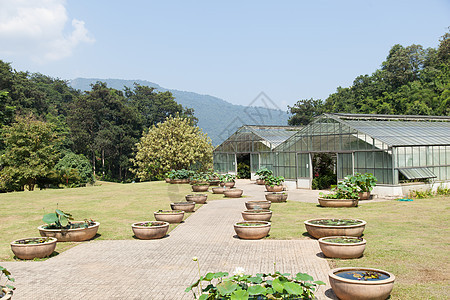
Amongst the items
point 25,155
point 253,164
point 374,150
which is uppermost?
point 25,155

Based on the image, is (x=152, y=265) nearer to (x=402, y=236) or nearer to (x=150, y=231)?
(x=150, y=231)

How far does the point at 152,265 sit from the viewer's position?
10703mm

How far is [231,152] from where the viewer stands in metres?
46.8

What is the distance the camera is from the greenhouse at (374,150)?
1018 inches

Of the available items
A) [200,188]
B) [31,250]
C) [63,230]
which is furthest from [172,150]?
[31,250]

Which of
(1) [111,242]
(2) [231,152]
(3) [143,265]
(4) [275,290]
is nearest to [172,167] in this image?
(2) [231,152]

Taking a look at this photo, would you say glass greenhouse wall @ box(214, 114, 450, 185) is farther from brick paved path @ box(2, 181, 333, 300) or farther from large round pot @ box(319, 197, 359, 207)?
brick paved path @ box(2, 181, 333, 300)

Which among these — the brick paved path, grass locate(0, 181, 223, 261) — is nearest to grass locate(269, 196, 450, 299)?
the brick paved path

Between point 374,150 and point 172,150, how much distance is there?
850 inches

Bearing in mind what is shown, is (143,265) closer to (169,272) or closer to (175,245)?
(169,272)

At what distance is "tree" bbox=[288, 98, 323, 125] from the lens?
81.0 meters

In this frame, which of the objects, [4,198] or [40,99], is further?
[40,99]

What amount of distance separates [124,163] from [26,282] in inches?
2188

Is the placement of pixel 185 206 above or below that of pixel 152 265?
above
